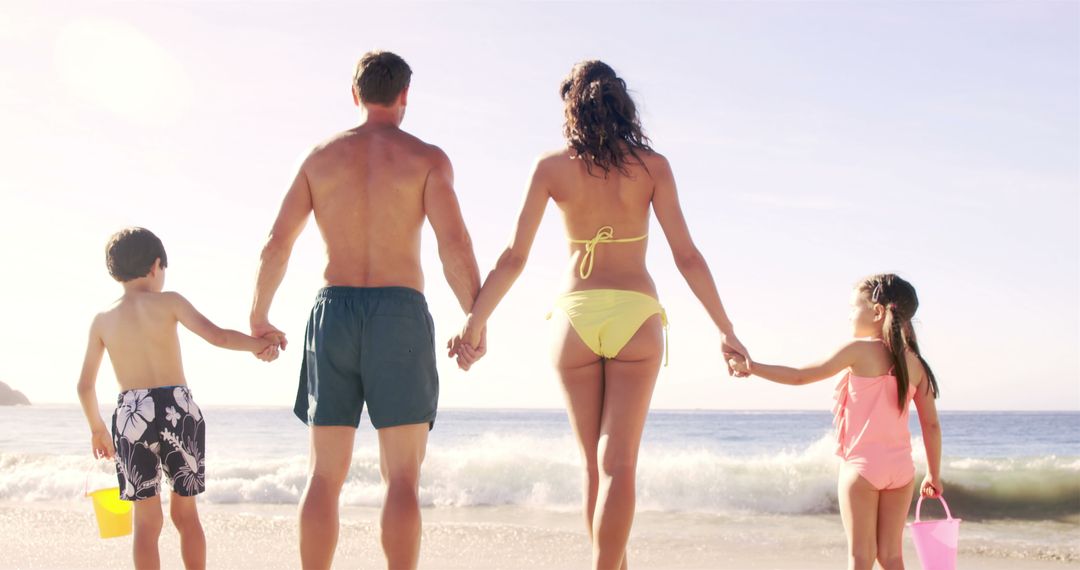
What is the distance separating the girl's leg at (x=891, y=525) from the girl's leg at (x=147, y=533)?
9.81 feet

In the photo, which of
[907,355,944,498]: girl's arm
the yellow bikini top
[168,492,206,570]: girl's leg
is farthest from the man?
[907,355,944,498]: girl's arm

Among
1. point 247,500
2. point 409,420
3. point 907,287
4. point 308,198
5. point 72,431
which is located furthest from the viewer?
point 72,431

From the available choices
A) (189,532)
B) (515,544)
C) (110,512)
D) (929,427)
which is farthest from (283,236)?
(515,544)

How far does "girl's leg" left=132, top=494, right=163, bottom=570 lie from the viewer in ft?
13.8

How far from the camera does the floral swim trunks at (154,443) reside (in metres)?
4.36

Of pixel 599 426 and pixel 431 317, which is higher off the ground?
pixel 431 317

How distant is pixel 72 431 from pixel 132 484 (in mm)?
22318

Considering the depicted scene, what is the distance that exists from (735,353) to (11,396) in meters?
40.4

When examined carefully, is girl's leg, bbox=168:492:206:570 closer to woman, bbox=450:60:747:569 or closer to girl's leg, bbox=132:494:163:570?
girl's leg, bbox=132:494:163:570

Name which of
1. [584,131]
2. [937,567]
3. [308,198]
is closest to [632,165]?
[584,131]

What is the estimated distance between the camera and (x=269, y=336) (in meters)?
3.88

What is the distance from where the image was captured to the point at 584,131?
393 centimetres

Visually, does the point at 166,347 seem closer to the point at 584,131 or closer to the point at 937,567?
the point at 584,131

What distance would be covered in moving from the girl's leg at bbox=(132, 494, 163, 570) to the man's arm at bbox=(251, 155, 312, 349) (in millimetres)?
1185
